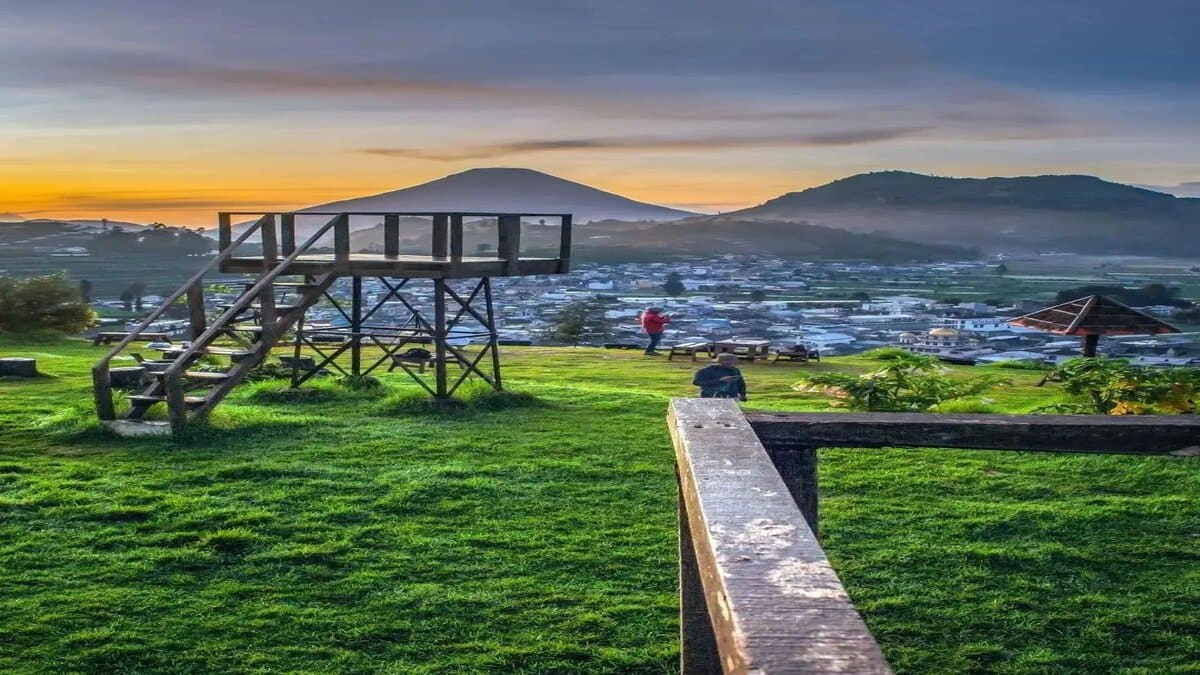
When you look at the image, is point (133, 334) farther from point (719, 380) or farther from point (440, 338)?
point (719, 380)

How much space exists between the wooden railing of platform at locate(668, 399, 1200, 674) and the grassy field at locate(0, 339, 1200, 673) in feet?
5.92

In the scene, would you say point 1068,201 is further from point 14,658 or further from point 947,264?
point 14,658

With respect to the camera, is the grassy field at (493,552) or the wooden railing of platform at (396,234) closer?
the grassy field at (493,552)

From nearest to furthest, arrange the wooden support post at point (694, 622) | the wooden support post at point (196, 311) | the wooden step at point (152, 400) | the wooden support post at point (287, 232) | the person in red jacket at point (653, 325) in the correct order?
the wooden support post at point (694, 622) → the wooden step at point (152, 400) → the wooden support post at point (196, 311) → the wooden support post at point (287, 232) → the person in red jacket at point (653, 325)

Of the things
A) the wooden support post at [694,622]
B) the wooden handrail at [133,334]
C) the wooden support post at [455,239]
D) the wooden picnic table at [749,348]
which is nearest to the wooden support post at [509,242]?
the wooden support post at [455,239]

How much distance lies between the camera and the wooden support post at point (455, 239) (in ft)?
46.1

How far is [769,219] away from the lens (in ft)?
415

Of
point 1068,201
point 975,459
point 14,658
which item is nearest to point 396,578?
point 14,658

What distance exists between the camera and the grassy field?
5680mm

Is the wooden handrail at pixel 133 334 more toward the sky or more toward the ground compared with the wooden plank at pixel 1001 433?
more toward the ground

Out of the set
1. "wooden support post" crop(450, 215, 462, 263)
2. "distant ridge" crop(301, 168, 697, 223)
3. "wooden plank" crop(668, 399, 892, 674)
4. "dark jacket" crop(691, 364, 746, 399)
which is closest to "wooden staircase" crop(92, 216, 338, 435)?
"wooden support post" crop(450, 215, 462, 263)

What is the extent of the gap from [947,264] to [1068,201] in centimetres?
1930

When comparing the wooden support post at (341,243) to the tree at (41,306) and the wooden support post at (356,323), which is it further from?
the tree at (41,306)

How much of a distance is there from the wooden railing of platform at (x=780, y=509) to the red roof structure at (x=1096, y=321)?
47.7ft
